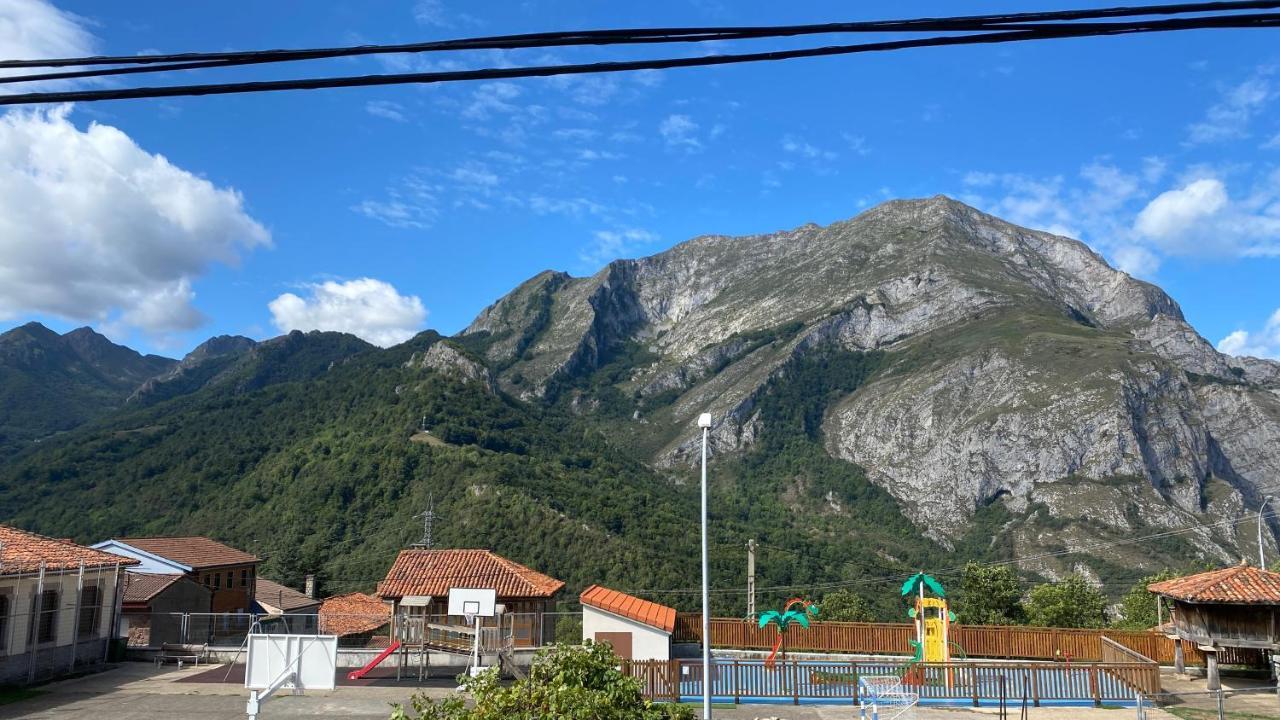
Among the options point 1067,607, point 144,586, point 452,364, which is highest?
point 452,364

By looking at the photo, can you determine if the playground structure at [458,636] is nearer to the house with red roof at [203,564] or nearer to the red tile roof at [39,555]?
the red tile roof at [39,555]

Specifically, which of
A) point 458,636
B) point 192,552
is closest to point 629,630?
point 458,636

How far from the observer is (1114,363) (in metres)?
155

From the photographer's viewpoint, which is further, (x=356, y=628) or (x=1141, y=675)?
(x=356, y=628)

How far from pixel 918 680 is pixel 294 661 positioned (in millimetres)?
17416

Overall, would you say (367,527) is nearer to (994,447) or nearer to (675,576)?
(675,576)

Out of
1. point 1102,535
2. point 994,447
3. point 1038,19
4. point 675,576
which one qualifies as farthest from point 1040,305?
point 1038,19

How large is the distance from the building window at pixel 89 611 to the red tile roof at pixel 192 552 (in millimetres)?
11325

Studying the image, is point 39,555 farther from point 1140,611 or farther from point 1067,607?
point 1140,611

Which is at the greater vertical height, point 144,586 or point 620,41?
point 620,41

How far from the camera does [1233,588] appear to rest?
22.2 meters

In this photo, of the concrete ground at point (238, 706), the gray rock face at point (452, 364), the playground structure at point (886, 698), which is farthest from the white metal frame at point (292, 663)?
the gray rock face at point (452, 364)

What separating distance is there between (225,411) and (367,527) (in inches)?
2288

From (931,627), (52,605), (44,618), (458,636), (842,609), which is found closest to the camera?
(44,618)
